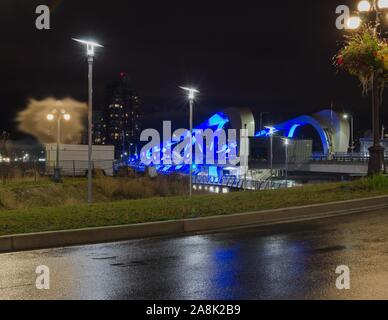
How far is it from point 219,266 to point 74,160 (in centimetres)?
3635

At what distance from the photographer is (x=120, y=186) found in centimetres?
3503

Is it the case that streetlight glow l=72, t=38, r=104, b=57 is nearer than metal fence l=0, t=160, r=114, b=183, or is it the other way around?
streetlight glow l=72, t=38, r=104, b=57

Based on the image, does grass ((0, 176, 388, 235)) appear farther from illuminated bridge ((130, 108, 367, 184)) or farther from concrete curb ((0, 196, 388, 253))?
illuminated bridge ((130, 108, 367, 184))

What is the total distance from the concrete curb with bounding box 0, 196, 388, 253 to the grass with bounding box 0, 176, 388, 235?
0.48 meters

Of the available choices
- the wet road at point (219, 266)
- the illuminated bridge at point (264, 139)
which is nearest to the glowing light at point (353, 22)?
the wet road at point (219, 266)

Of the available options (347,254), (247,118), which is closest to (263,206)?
(347,254)

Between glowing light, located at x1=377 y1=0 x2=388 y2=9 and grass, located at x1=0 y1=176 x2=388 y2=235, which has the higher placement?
glowing light, located at x1=377 y1=0 x2=388 y2=9

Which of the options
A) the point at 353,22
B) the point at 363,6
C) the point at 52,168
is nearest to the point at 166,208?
the point at 353,22

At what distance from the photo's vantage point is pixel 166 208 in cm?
1502

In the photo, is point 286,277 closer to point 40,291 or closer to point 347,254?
point 347,254

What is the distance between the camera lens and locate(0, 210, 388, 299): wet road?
752cm

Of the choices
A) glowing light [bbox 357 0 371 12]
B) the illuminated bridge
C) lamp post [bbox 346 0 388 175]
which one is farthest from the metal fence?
glowing light [bbox 357 0 371 12]

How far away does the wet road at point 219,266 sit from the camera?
296 inches
